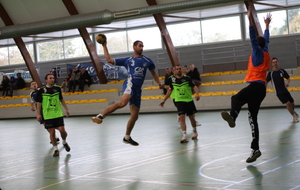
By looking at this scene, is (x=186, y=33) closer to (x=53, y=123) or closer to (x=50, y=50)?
(x=50, y=50)

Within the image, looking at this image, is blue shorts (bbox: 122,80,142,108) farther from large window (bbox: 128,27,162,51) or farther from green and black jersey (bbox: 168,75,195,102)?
large window (bbox: 128,27,162,51)

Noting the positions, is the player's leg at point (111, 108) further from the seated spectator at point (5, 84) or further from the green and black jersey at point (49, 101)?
the seated spectator at point (5, 84)

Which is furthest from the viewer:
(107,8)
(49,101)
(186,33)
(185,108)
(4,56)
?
(4,56)

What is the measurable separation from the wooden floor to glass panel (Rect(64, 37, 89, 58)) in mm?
20020

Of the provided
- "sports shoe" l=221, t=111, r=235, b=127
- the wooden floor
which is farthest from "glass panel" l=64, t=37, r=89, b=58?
"sports shoe" l=221, t=111, r=235, b=127

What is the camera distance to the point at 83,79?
2481 centimetres

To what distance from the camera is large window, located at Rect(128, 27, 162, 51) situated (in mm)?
28297

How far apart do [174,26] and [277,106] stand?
11840 mm

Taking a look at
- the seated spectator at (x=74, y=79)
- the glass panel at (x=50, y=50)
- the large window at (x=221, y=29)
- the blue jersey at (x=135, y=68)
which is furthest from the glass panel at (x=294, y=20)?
the blue jersey at (x=135, y=68)

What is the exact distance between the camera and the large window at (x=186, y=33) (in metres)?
27.0

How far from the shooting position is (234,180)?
17.7 feet

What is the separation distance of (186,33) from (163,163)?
69.2ft

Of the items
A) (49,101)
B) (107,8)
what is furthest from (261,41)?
(107,8)

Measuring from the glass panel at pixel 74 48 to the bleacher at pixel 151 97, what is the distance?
4.96 metres
